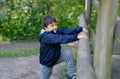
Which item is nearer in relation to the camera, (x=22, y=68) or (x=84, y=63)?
(x=84, y=63)

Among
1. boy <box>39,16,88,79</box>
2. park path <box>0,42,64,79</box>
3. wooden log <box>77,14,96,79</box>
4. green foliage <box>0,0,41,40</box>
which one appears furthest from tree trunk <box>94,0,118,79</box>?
green foliage <box>0,0,41,40</box>

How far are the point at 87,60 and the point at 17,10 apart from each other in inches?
268

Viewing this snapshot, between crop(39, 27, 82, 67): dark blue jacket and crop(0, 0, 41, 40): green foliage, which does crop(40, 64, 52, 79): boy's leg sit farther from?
crop(0, 0, 41, 40): green foliage

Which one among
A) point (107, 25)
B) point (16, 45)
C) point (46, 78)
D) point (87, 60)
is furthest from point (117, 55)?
point (16, 45)

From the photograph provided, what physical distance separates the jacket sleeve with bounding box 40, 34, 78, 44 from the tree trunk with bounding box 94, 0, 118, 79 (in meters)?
0.64

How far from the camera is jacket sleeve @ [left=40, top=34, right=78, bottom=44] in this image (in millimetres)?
3444

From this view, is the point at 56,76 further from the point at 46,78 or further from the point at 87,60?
the point at 87,60

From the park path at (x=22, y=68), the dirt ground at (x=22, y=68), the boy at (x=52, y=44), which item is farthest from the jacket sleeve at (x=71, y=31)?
the park path at (x=22, y=68)

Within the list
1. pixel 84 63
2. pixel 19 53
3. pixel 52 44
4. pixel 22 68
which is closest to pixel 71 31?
pixel 52 44

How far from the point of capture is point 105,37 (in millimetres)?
2730

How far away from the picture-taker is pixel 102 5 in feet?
8.92

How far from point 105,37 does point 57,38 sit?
896 millimetres

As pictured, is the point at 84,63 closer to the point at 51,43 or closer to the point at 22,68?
the point at 51,43

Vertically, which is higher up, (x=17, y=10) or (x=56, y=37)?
(x=56, y=37)
